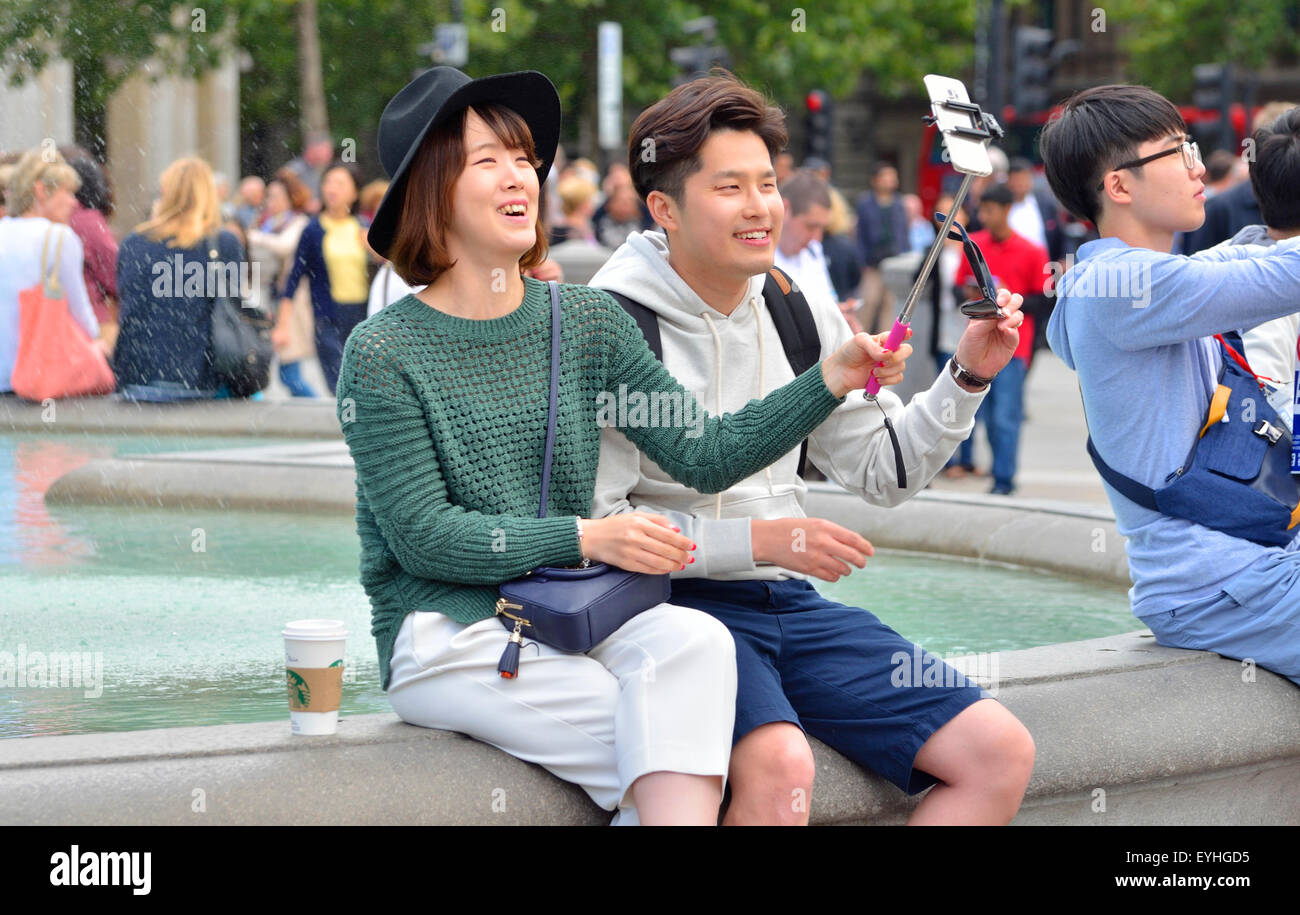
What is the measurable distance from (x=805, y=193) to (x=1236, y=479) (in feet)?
18.6

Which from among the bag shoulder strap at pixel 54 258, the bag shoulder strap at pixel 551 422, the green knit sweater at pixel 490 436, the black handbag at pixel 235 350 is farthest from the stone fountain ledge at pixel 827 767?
the bag shoulder strap at pixel 54 258

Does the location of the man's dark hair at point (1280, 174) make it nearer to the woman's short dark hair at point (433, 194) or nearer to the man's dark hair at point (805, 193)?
the woman's short dark hair at point (433, 194)

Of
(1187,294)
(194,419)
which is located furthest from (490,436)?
(194,419)

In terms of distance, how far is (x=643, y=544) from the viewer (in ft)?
9.82

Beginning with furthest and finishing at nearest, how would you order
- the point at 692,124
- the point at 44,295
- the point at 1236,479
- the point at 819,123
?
the point at 819,123 < the point at 44,295 < the point at 1236,479 < the point at 692,124

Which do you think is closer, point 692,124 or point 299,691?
point 299,691

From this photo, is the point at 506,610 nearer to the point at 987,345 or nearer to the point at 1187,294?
the point at 987,345

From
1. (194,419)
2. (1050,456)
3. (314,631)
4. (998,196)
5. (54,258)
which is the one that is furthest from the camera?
(1050,456)

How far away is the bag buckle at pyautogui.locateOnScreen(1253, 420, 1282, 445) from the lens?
152 inches

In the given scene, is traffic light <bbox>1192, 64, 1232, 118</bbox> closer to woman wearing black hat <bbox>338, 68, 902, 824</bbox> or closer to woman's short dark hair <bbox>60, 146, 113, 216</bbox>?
woman's short dark hair <bbox>60, 146, 113, 216</bbox>

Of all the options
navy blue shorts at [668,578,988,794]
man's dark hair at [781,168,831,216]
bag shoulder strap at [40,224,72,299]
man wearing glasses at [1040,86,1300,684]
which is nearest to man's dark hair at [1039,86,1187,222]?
man wearing glasses at [1040,86,1300,684]

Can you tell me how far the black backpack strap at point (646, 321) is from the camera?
3502 mm

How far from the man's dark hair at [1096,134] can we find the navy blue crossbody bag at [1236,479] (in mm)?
511

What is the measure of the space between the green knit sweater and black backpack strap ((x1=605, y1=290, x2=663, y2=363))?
0.13 meters
